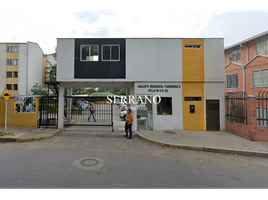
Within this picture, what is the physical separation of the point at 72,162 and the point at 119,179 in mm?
1959

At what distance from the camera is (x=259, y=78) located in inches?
565

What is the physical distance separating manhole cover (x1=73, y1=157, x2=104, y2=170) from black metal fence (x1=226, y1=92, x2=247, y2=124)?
26.2 feet

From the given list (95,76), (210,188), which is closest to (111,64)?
(95,76)

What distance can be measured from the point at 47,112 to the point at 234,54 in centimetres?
2085

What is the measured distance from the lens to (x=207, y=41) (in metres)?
9.74

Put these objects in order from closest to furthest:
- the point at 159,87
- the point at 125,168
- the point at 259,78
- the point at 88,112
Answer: the point at 125,168 < the point at 159,87 < the point at 88,112 < the point at 259,78

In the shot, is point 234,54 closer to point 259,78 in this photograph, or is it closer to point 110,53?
point 259,78

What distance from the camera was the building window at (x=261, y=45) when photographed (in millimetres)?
14038

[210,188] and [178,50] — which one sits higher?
[178,50]

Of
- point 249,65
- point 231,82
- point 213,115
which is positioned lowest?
point 213,115

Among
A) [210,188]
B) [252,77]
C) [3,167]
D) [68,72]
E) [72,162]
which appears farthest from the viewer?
[252,77]

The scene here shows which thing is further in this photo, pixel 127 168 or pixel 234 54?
pixel 234 54

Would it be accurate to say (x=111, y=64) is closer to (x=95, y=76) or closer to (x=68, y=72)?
(x=95, y=76)

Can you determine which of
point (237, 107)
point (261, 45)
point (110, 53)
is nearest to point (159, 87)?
point (110, 53)
